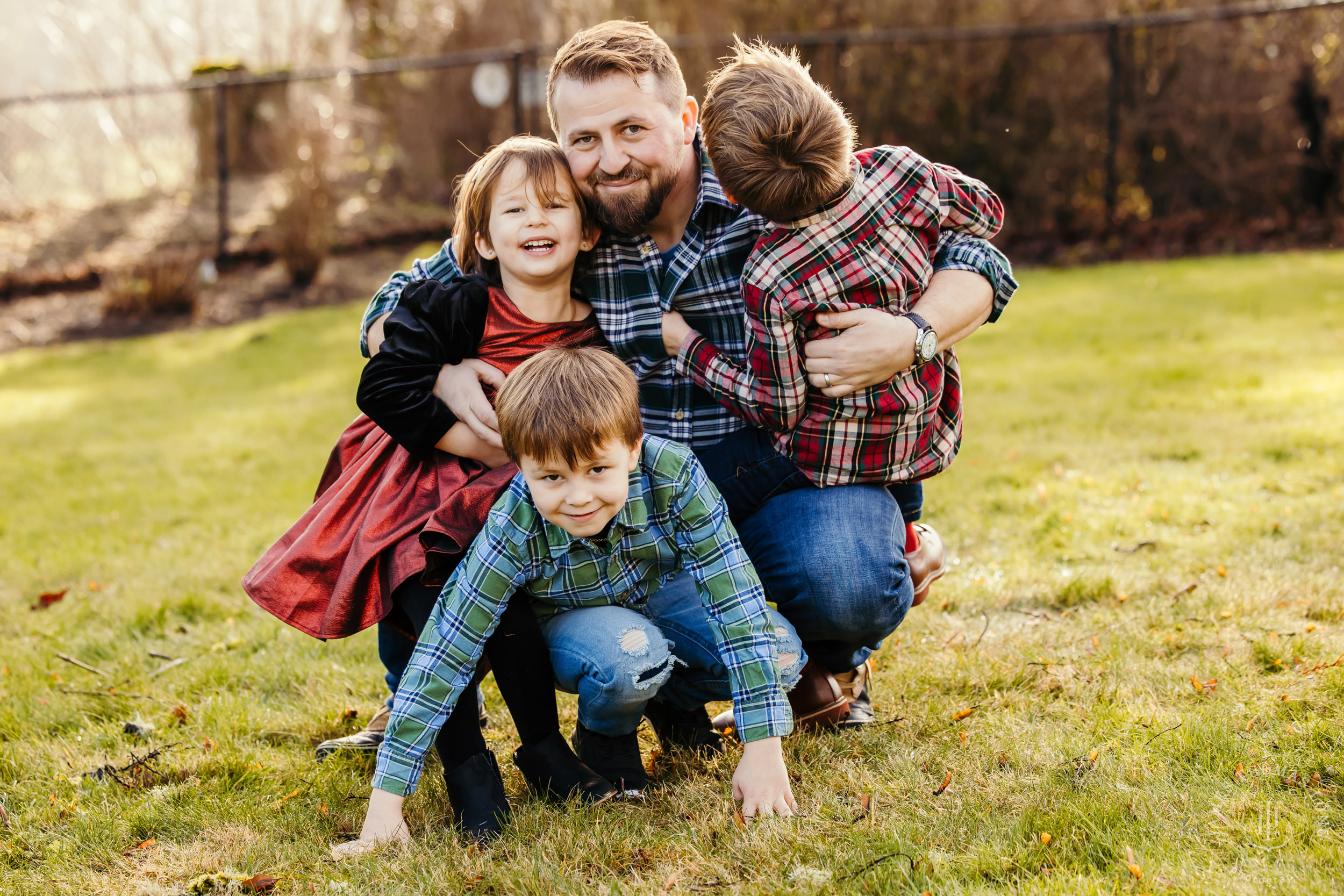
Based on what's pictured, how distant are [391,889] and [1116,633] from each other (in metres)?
1.99

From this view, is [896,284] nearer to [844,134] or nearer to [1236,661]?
[844,134]

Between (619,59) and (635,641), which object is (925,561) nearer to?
(635,641)

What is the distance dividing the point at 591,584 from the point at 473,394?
50 centimetres

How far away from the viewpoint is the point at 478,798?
7.82ft

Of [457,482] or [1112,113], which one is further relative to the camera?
[1112,113]

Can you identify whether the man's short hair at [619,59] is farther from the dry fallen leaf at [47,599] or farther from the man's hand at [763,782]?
the dry fallen leaf at [47,599]

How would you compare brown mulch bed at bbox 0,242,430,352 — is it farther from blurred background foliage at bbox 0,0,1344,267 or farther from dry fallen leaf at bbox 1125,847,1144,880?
dry fallen leaf at bbox 1125,847,1144,880

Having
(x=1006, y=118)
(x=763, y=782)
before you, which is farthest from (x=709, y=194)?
(x=1006, y=118)

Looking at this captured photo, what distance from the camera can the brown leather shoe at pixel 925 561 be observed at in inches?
117

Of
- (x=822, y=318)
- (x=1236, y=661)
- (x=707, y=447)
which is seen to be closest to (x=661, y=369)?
(x=707, y=447)

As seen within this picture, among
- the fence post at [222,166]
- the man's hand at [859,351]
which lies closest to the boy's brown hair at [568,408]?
the man's hand at [859,351]

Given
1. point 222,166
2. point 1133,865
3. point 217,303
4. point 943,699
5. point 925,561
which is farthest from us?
point 222,166

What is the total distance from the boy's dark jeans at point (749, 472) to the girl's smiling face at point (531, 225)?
0.60m

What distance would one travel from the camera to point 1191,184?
10.3 m
